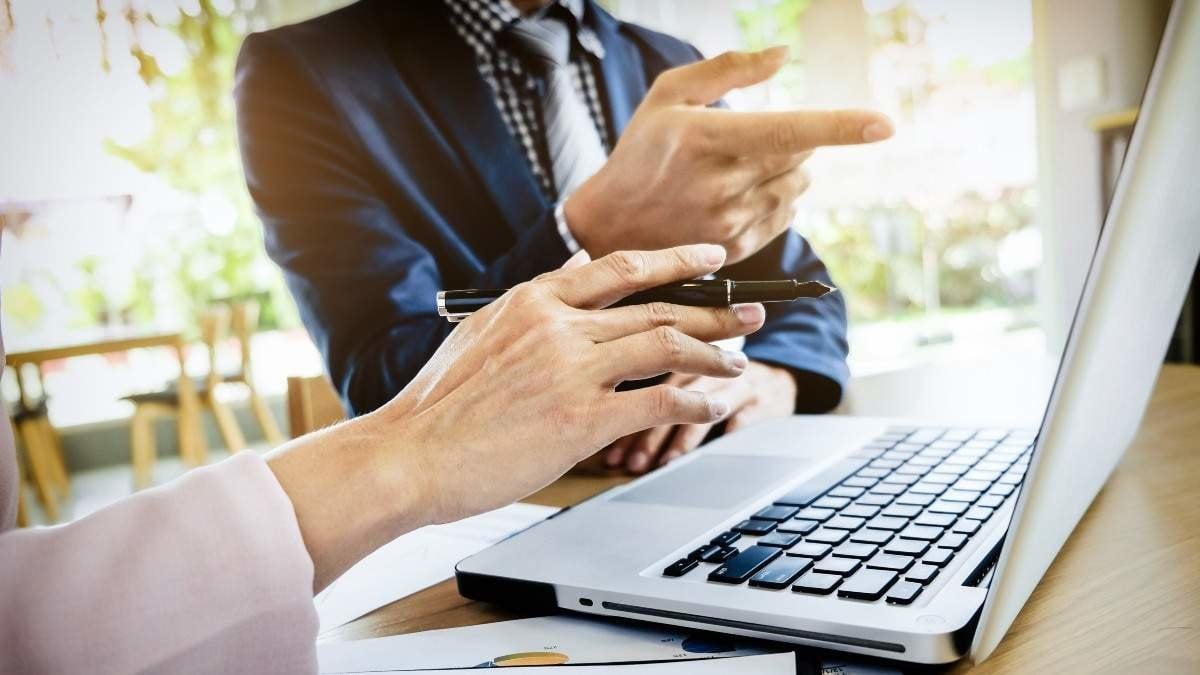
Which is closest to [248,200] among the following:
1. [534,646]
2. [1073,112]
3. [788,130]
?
[788,130]

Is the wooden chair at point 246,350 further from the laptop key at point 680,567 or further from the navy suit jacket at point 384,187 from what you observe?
the laptop key at point 680,567

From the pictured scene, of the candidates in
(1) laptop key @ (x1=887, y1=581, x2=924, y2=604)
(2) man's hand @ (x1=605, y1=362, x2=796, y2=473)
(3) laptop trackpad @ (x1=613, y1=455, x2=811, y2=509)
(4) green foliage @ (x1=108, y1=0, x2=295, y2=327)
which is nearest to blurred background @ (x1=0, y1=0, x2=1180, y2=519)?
(4) green foliage @ (x1=108, y1=0, x2=295, y2=327)

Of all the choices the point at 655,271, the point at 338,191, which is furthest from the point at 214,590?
the point at 338,191

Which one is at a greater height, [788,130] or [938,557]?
[788,130]

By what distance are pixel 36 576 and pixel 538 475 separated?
0.65ft

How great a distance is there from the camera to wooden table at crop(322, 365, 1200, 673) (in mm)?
340

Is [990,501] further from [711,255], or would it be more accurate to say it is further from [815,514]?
[711,255]

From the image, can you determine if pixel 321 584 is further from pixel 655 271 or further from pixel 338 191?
pixel 338 191

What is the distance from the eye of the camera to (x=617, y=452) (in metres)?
0.77

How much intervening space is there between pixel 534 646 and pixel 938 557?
0.18 m

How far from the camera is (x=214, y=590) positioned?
337mm

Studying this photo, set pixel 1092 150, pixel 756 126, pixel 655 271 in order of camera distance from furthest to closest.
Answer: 1. pixel 1092 150
2. pixel 756 126
3. pixel 655 271

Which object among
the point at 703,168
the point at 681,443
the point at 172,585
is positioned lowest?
the point at 681,443

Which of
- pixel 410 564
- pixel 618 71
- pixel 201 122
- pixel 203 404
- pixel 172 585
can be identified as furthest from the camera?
pixel 203 404
